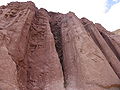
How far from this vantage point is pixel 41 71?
671 cm

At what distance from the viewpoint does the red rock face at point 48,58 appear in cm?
610

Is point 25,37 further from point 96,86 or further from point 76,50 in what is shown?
point 96,86

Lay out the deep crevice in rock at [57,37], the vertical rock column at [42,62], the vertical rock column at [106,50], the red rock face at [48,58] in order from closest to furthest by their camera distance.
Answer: the red rock face at [48,58] → the vertical rock column at [42,62] → the vertical rock column at [106,50] → the deep crevice in rock at [57,37]

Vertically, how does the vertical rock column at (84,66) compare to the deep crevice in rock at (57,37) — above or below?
below

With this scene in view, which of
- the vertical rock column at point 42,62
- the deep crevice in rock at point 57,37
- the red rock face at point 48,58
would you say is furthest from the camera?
the deep crevice in rock at point 57,37

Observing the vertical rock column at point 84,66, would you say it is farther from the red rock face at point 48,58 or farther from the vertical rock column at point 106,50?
the vertical rock column at point 106,50

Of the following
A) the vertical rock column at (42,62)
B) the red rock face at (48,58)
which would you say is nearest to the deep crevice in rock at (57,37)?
the red rock face at (48,58)

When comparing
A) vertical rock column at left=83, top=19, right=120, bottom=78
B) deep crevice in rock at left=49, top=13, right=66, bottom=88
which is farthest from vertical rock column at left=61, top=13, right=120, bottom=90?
vertical rock column at left=83, top=19, right=120, bottom=78

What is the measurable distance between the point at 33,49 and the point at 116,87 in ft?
9.45

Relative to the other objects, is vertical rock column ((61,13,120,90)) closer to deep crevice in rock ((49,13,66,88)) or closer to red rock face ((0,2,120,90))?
red rock face ((0,2,120,90))

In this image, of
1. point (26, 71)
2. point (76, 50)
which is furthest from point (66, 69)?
point (26, 71)

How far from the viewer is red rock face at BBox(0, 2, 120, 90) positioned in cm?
610

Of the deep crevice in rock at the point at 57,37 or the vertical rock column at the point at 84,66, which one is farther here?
the deep crevice in rock at the point at 57,37

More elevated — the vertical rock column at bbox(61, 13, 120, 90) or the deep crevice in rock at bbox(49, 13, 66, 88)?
the deep crevice in rock at bbox(49, 13, 66, 88)
